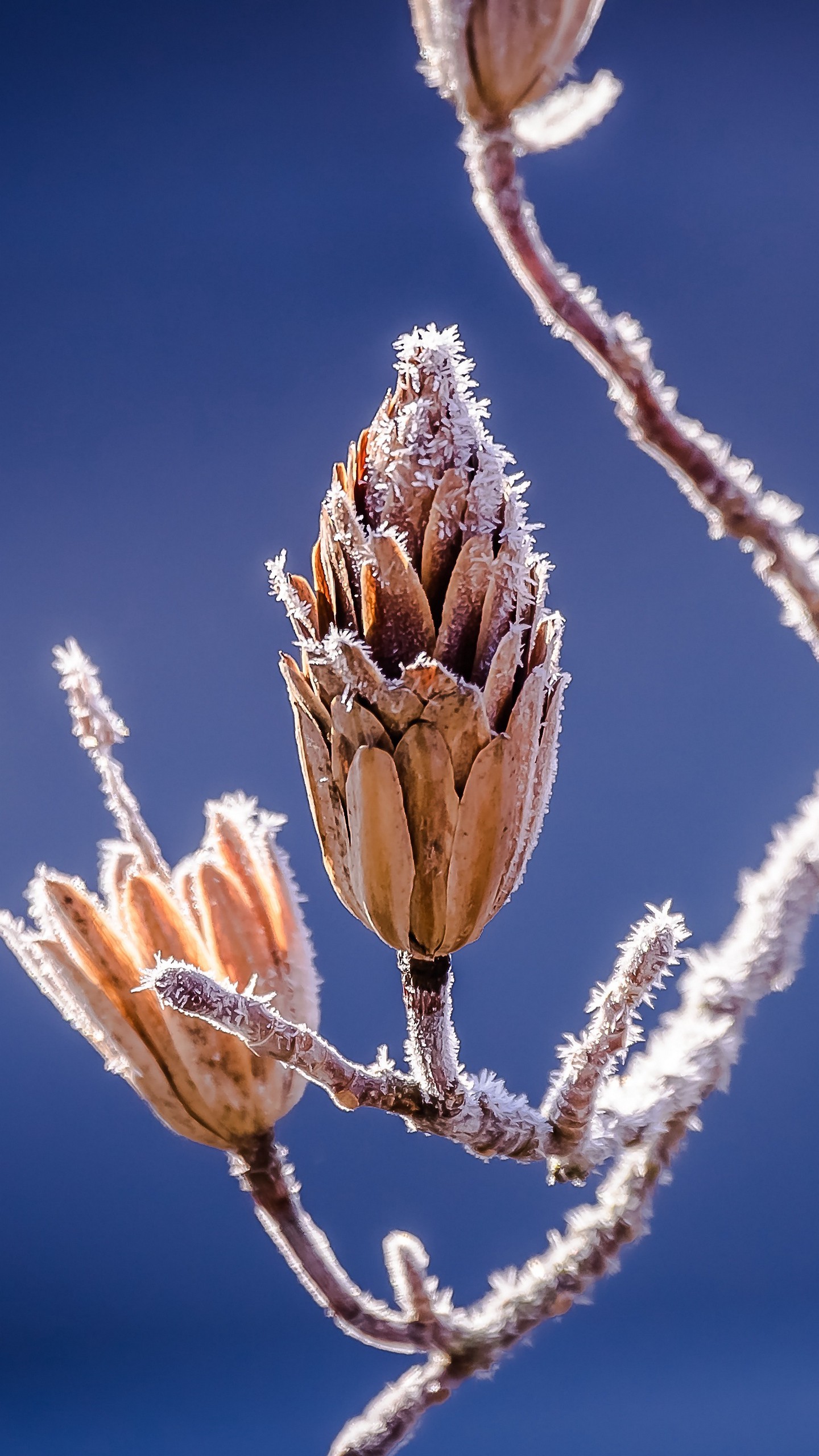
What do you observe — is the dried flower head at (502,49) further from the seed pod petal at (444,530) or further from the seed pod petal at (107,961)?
the seed pod petal at (107,961)

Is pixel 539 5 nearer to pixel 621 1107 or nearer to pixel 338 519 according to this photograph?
pixel 338 519

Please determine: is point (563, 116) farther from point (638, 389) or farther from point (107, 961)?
point (107, 961)

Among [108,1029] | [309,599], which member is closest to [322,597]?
[309,599]

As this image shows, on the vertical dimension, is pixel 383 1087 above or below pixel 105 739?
below

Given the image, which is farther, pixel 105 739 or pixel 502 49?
pixel 105 739

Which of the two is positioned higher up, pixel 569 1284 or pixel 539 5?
pixel 539 5

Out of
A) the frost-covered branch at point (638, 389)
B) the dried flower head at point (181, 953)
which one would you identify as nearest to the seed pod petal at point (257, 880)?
the dried flower head at point (181, 953)

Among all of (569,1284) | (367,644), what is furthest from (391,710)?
(569,1284)
